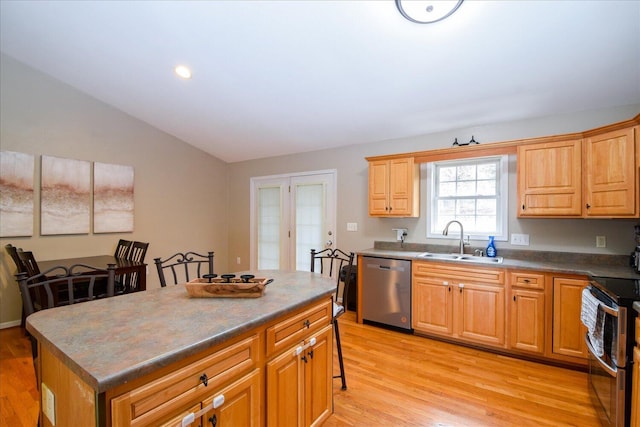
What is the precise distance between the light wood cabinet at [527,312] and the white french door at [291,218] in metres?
2.35

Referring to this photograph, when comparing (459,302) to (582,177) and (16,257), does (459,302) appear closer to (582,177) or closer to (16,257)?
(582,177)

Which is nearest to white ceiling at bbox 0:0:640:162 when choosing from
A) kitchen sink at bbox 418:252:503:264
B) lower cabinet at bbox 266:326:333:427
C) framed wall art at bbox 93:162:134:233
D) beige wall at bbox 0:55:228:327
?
beige wall at bbox 0:55:228:327

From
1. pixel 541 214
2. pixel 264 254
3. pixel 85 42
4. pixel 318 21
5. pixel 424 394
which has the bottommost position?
pixel 424 394

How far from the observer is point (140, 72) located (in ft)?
10.9

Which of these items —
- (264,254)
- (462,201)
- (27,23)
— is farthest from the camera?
(264,254)

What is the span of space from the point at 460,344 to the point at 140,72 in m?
4.53

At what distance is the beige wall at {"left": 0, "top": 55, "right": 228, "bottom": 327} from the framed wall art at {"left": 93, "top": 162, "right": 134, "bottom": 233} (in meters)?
0.12

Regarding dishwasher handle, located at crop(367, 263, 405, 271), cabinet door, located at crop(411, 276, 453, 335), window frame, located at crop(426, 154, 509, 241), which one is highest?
window frame, located at crop(426, 154, 509, 241)

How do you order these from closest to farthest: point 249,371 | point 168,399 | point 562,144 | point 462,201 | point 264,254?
point 168,399
point 249,371
point 562,144
point 462,201
point 264,254

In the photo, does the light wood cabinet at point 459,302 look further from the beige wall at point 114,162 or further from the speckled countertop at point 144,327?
the beige wall at point 114,162

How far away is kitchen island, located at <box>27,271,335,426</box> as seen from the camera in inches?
33.9

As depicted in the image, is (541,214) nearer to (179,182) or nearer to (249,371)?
(249,371)

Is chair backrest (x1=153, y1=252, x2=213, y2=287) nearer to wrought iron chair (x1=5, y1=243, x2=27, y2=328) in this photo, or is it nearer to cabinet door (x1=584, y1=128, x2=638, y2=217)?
wrought iron chair (x1=5, y1=243, x2=27, y2=328)

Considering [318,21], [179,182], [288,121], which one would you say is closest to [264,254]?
[179,182]
